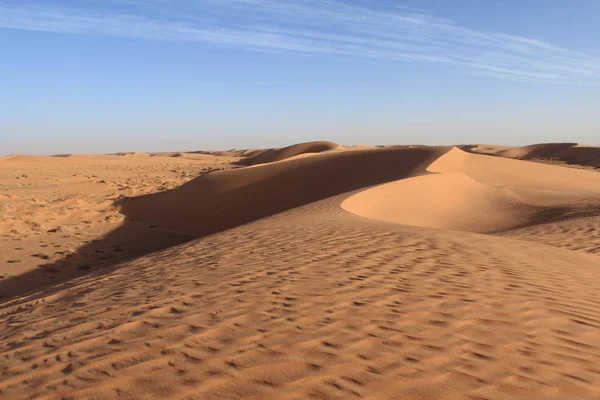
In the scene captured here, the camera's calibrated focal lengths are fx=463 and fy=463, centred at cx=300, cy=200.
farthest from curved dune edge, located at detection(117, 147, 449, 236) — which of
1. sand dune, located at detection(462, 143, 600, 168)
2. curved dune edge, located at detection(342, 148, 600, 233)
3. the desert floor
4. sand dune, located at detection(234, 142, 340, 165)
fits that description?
sand dune, located at detection(234, 142, 340, 165)

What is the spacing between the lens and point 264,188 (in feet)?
69.0

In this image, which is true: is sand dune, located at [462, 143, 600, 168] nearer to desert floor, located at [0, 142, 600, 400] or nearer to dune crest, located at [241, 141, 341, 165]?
dune crest, located at [241, 141, 341, 165]

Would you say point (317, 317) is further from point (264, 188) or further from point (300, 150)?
point (300, 150)

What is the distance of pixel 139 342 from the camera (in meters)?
3.32

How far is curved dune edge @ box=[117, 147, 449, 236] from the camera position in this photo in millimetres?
17828

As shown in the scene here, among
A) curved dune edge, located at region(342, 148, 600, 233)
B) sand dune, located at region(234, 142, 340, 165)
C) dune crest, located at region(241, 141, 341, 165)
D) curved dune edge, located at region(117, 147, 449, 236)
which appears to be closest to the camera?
curved dune edge, located at region(342, 148, 600, 233)

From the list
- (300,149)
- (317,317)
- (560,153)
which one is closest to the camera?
(317,317)

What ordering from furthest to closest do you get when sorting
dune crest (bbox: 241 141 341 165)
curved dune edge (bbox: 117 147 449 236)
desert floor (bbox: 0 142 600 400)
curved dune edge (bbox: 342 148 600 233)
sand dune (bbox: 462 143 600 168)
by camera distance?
dune crest (bbox: 241 141 341 165), sand dune (bbox: 462 143 600 168), curved dune edge (bbox: 117 147 449 236), curved dune edge (bbox: 342 148 600 233), desert floor (bbox: 0 142 600 400)

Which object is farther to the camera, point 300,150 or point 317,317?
point 300,150

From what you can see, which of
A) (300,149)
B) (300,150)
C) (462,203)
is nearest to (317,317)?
(462,203)

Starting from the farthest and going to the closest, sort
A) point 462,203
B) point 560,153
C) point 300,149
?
point 300,149 < point 560,153 < point 462,203

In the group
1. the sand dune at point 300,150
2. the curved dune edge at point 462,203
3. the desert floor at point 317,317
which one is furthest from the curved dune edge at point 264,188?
Result: the sand dune at point 300,150

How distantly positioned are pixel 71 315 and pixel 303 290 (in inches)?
88.2

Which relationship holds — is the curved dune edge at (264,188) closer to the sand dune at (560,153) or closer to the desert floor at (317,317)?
the desert floor at (317,317)
